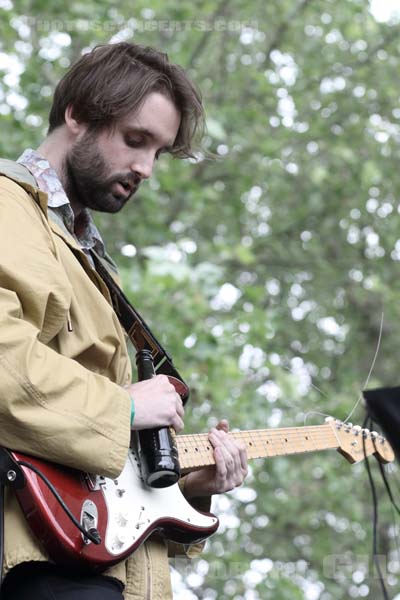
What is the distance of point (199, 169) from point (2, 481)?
18.4 feet

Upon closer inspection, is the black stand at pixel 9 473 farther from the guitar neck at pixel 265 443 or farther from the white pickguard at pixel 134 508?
the guitar neck at pixel 265 443

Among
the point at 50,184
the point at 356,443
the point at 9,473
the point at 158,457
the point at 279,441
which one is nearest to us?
the point at 9,473

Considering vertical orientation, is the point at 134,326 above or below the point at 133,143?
below

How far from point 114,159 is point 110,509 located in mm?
896

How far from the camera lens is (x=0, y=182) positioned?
6.59ft

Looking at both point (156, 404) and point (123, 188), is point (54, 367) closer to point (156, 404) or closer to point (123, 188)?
point (156, 404)

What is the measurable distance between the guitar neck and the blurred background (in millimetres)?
2181

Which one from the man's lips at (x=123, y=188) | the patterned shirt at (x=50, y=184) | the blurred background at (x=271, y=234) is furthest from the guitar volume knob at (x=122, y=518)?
the blurred background at (x=271, y=234)

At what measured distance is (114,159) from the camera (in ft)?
7.57

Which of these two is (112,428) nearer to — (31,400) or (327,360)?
(31,400)

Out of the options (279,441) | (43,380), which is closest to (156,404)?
(43,380)

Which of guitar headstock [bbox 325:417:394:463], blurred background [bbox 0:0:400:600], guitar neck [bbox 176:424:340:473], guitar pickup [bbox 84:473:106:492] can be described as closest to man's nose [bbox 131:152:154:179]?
guitar neck [bbox 176:424:340:473]

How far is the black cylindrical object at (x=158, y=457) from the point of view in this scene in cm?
200

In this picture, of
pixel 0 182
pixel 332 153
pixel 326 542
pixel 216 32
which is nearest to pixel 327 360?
pixel 326 542
